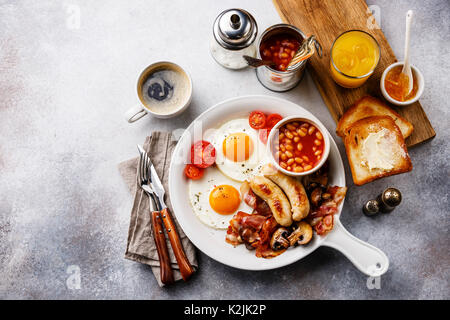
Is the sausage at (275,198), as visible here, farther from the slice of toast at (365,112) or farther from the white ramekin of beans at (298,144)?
the slice of toast at (365,112)

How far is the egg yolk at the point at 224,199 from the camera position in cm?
239

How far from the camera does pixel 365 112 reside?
2.41 metres

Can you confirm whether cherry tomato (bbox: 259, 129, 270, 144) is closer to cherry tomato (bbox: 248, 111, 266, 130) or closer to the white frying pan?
cherry tomato (bbox: 248, 111, 266, 130)

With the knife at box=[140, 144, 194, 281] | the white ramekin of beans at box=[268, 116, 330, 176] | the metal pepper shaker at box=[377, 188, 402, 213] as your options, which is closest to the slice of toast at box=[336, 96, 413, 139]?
the white ramekin of beans at box=[268, 116, 330, 176]

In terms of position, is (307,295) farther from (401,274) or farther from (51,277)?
(51,277)

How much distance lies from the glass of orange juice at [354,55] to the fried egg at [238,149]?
2.34ft

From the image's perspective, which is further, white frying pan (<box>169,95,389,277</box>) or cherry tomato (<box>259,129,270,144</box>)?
cherry tomato (<box>259,129,270,144</box>)

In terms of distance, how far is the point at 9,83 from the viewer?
8.97ft

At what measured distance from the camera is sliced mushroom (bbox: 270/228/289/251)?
2.26 metres

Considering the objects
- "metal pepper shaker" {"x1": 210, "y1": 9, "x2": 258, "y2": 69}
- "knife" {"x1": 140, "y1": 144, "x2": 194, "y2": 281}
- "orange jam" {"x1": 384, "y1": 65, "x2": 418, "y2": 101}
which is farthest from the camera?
"knife" {"x1": 140, "y1": 144, "x2": 194, "y2": 281}

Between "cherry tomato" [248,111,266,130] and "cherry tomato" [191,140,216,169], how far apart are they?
330 millimetres

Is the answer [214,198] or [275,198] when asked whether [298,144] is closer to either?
[275,198]

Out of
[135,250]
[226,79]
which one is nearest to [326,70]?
[226,79]

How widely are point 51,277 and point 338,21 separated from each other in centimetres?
284
